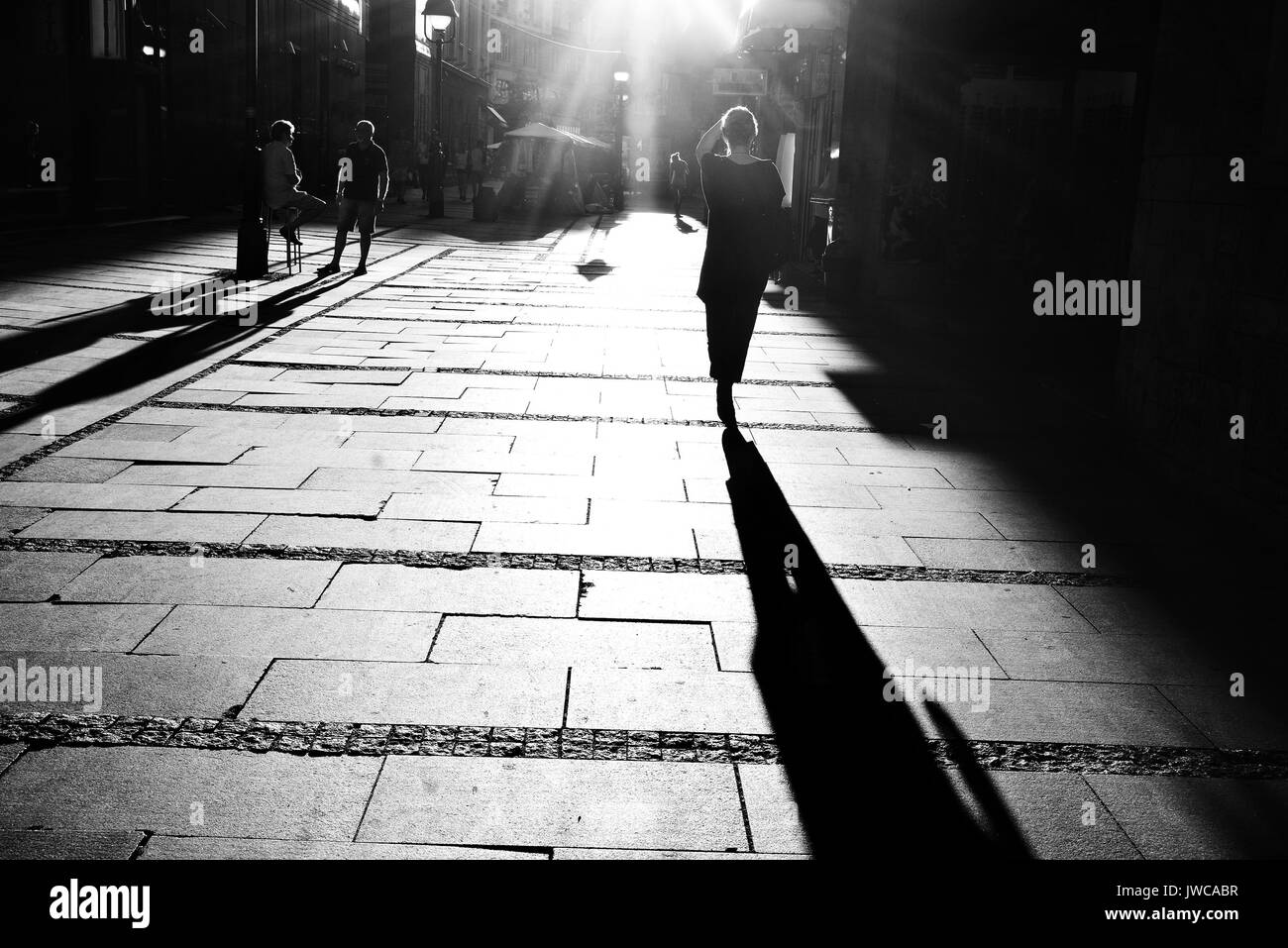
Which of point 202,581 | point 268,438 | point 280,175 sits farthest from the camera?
point 280,175

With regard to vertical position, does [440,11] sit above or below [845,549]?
above

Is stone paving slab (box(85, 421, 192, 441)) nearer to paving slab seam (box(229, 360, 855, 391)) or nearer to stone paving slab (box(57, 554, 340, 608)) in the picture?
paving slab seam (box(229, 360, 855, 391))

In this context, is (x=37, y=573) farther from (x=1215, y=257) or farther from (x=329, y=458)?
(x=1215, y=257)

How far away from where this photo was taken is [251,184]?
12977 millimetres

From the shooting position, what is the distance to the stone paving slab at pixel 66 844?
2.70m

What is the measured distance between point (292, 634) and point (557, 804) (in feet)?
4.70

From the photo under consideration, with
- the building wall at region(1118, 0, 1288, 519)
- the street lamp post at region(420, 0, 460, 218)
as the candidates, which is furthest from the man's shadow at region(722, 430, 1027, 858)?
the street lamp post at region(420, 0, 460, 218)

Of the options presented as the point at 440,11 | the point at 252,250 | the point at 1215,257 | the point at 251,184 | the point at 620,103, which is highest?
the point at 440,11

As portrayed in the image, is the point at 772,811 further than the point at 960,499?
No

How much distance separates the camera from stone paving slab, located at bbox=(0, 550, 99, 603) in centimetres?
429

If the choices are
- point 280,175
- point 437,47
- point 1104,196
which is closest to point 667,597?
point 1104,196

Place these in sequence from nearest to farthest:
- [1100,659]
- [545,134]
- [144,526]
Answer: [1100,659]
[144,526]
[545,134]

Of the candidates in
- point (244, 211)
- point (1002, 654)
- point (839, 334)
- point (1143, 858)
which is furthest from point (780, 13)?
point (1143, 858)

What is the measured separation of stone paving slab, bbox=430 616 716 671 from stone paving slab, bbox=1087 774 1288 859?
4.30 ft
